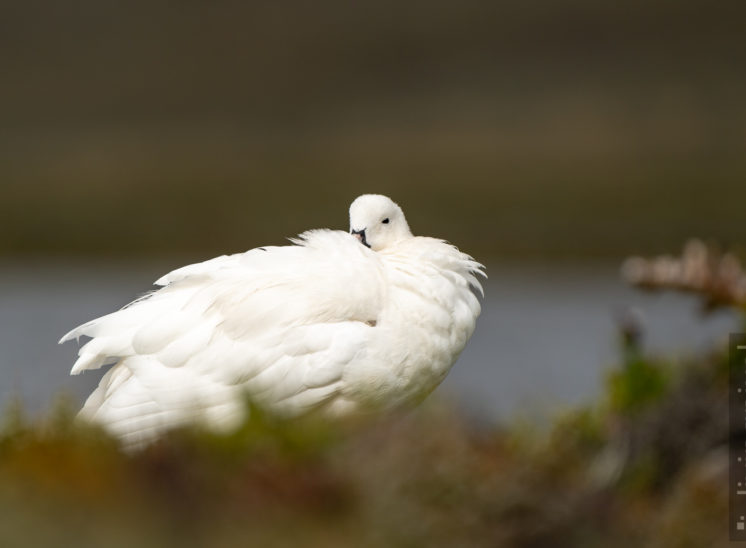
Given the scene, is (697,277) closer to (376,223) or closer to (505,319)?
(376,223)

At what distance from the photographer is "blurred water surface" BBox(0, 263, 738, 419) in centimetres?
1356

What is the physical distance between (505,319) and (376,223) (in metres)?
12.2

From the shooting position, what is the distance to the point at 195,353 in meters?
6.44

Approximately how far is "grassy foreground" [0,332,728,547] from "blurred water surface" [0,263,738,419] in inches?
124

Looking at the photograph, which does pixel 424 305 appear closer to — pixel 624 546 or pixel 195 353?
pixel 195 353

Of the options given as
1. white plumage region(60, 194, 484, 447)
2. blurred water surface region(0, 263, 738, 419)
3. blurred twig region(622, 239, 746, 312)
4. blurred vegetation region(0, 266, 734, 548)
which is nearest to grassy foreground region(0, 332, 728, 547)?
blurred vegetation region(0, 266, 734, 548)

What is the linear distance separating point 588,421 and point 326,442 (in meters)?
1.87

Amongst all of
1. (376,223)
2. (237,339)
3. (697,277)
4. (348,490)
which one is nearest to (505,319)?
(376,223)

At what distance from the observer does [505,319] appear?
64.8 feet

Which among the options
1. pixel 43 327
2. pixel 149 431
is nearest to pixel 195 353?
pixel 149 431

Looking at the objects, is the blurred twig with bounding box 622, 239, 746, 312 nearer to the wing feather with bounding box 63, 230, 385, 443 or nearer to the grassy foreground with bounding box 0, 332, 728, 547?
the grassy foreground with bounding box 0, 332, 728, 547

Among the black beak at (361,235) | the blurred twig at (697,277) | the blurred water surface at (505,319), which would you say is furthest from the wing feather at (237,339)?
the blurred twig at (697,277)

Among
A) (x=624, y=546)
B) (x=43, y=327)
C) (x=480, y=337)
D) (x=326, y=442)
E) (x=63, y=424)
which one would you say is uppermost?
(x=43, y=327)

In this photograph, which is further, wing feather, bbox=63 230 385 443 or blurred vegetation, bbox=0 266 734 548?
wing feather, bbox=63 230 385 443
